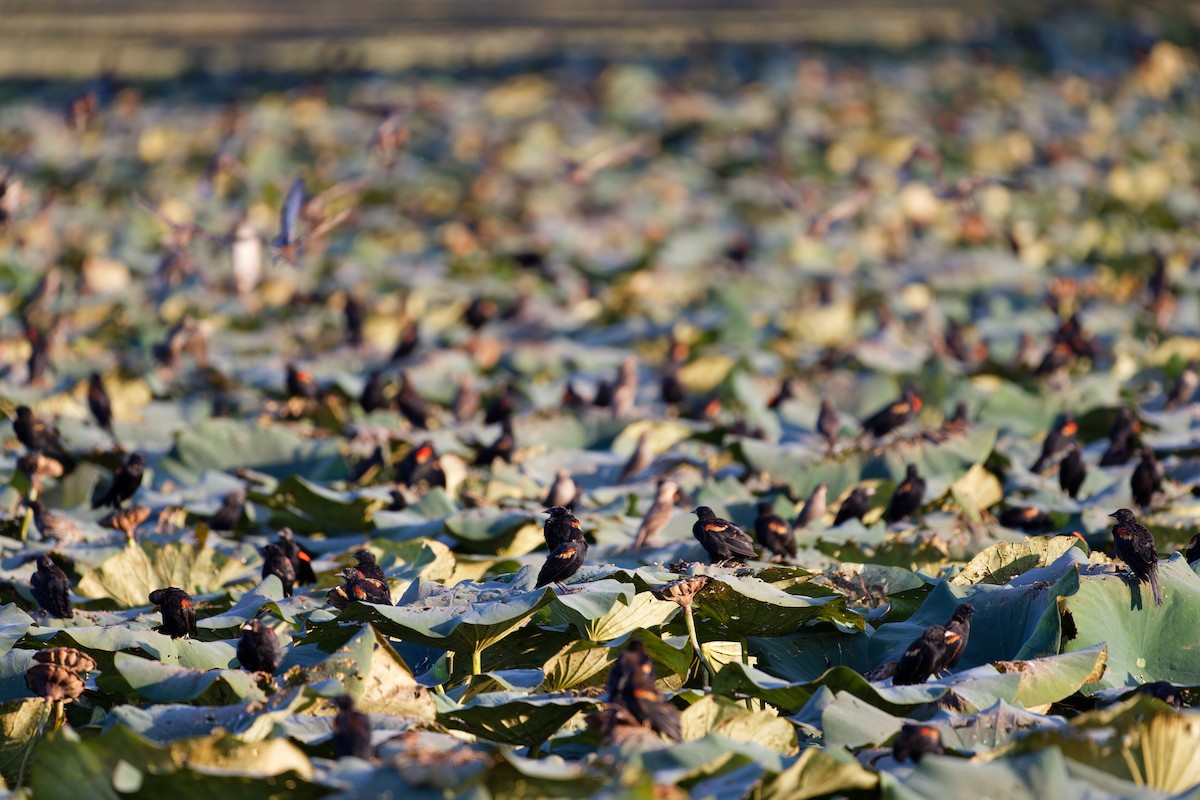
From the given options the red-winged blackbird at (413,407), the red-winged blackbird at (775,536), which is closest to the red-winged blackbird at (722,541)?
the red-winged blackbird at (775,536)

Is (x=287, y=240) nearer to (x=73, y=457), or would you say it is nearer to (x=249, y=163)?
(x=73, y=457)

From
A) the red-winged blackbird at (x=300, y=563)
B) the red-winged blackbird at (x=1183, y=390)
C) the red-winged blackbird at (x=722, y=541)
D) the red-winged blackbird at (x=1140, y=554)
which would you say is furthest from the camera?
the red-winged blackbird at (x=1183, y=390)

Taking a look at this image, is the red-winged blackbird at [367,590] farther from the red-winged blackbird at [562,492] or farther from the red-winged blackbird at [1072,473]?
the red-winged blackbird at [1072,473]

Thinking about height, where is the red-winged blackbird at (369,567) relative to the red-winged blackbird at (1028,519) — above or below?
above

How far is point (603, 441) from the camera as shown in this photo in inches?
369

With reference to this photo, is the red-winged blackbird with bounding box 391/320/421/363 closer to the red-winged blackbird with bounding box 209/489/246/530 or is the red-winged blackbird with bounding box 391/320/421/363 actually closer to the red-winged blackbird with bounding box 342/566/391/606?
the red-winged blackbird with bounding box 209/489/246/530

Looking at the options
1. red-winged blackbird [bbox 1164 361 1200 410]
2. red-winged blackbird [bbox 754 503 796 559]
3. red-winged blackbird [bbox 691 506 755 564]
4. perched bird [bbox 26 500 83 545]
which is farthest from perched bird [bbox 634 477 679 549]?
red-winged blackbird [bbox 1164 361 1200 410]

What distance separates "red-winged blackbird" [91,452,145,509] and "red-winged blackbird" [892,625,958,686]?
165 inches

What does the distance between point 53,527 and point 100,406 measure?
6.30ft

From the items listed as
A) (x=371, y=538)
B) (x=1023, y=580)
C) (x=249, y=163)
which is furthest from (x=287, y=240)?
(x=249, y=163)

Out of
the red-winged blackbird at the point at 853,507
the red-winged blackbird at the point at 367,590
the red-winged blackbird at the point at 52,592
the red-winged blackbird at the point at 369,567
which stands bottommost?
the red-winged blackbird at the point at 853,507

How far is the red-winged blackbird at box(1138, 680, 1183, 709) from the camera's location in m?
4.68

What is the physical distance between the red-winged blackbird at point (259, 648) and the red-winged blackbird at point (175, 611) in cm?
61

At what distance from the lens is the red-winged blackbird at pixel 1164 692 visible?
15.4 ft
